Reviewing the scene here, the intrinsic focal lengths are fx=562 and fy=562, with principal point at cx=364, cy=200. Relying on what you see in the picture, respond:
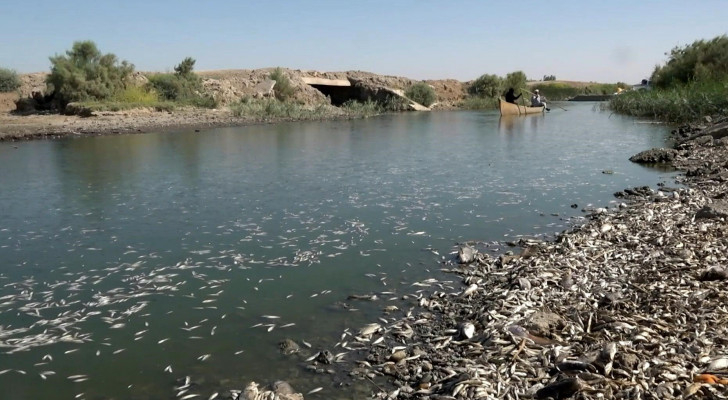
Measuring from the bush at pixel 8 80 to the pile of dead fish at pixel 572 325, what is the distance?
148ft

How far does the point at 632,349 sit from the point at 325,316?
3.62m

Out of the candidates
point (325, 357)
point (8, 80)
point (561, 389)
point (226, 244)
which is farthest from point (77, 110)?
point (561, 389)

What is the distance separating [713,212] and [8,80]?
47992mm

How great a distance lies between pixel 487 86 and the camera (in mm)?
85000

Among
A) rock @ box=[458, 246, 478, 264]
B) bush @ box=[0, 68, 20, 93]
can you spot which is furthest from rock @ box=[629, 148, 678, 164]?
bush @ box=[0, 68, 20, 93]

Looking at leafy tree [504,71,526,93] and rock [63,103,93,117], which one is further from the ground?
leafy tree [504,71,526,93]

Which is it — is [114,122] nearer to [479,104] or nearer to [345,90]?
[345,90]

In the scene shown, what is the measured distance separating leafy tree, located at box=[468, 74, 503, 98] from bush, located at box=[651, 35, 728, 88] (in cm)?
2852

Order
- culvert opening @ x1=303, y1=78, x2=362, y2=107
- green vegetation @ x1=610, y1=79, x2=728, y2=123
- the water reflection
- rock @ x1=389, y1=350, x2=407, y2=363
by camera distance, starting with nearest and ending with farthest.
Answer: rock @ x1=389, y1=350, x2=407, y2=363
green vegetation @ x1=610, y1=79, x2=728, y2=123
the water reflection
culvert opening @ x1=303, y1=78, x2=362, y2=107

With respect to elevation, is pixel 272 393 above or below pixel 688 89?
below

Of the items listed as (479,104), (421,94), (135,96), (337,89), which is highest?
(337,89)

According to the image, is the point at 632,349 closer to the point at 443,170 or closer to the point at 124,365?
the point at 124,365

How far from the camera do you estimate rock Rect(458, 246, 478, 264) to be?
9.24 metres

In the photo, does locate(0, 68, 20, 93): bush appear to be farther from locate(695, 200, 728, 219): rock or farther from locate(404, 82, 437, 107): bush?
locate(695, 200, 728, 219): rock
